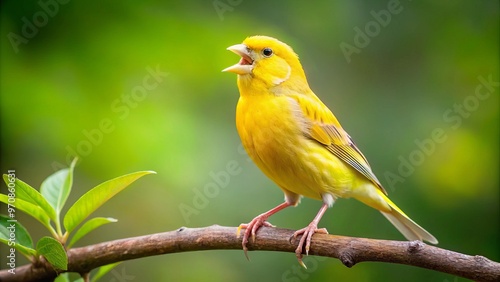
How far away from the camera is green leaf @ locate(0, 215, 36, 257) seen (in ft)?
7.81

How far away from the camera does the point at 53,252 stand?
232 cm

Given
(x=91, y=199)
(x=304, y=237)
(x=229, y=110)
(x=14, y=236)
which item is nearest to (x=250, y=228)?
(x=304, y=237)

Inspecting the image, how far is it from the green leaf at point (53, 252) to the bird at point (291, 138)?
Answer: 884mm

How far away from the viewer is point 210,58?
4.05 m

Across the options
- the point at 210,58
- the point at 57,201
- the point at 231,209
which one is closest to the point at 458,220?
the point at 231,209

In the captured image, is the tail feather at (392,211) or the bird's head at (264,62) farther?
the tail feather at (392,211)

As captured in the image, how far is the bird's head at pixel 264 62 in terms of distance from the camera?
→ 3.24 m

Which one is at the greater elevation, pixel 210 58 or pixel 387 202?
pixel 210 58

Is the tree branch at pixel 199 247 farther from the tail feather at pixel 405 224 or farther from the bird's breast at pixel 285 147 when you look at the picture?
the tail feather at pixel 405 224

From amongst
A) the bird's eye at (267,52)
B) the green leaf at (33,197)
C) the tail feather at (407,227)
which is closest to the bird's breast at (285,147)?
the bird's eye at (267,52)

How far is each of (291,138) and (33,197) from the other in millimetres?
1261

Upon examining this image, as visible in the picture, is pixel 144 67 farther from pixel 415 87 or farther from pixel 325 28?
pixel 415 87

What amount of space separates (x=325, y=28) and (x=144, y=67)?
1490mm

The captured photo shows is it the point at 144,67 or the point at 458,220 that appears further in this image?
the point at 458,220
